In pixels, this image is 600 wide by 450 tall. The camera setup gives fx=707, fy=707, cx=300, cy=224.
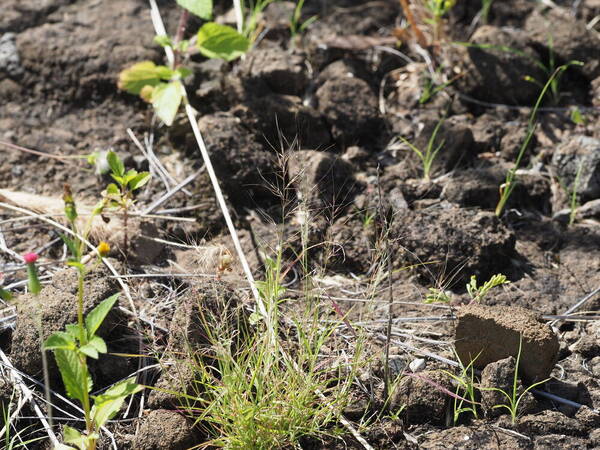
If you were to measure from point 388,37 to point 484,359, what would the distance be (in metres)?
1.86

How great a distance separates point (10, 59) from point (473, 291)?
7.31 feet

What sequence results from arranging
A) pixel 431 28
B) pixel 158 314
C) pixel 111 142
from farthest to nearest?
pixel 431 28 → pixel 111 142 → pixel 158 314

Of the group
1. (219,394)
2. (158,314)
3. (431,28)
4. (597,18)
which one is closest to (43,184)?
(158,314)

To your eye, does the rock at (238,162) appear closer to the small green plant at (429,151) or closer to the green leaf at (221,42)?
the green leaf at (221,42)

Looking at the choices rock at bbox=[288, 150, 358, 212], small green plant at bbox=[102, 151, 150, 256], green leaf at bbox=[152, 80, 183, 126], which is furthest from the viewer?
green leaf at bbox=[152, 80, 183, 126]

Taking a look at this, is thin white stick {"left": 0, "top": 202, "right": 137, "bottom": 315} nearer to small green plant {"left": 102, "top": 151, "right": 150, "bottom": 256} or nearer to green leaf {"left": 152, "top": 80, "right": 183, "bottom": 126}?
small green plant {"left": 102, "top": 151, "right": 150, "bottom": 256}

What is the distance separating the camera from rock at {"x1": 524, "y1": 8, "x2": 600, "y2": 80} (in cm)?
316

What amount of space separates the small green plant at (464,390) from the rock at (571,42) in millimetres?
1725

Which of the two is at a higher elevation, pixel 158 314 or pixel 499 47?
pixel 499 47

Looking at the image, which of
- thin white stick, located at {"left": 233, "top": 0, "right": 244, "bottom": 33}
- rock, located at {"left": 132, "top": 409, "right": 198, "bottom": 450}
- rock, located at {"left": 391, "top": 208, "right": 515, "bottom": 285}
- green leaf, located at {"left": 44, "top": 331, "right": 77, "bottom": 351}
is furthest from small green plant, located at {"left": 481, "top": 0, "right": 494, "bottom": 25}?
green leaf, located at {"left": 44, "top": 331, "right": 77, "bottom": 351}

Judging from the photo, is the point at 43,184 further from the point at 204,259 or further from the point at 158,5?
the point at 158,5

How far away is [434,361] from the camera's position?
2113 mm

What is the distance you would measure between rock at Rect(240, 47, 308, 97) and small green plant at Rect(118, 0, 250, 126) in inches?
7.7

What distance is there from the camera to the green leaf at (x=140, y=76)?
287cm
